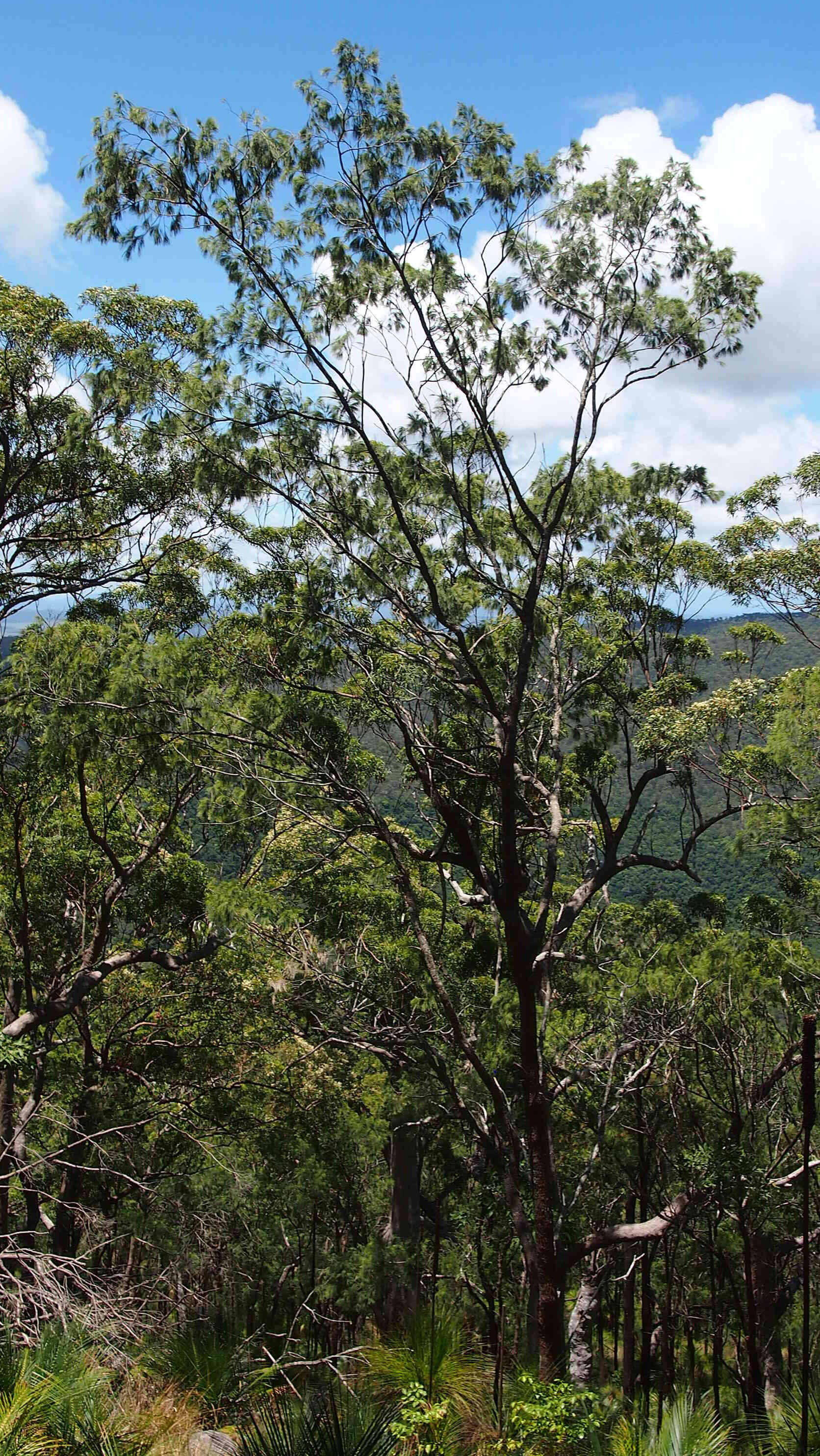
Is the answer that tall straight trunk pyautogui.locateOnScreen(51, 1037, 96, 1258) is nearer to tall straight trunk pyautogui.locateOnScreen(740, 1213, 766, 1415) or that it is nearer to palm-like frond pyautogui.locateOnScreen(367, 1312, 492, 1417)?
palm-like frond pyautogui.locateOnScreen(367, 1312, 492, 1417)

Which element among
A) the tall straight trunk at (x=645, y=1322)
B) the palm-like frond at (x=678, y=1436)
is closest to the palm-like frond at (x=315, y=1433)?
the palm-like frond at (x=678, y=1436)

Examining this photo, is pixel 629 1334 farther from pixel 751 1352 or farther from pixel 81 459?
pixel 81 459

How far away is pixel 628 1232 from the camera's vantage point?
10008 millimetres

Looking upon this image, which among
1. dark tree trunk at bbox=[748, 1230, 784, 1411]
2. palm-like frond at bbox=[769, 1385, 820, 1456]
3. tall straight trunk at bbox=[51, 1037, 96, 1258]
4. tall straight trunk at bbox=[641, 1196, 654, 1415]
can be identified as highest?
palm-like frond at bbox=[769, 1385, 820, 1456]

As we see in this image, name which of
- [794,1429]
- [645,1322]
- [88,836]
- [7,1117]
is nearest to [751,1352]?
[645,1322]

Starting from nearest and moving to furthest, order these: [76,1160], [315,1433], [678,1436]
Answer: [315,1433] → [678,1436] → [76,1160]

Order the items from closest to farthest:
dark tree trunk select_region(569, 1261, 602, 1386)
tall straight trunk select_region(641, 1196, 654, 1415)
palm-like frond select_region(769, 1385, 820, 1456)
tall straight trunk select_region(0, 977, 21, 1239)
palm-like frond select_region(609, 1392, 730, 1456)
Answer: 1. palm-like frond select_region(609, 1392, 730, 1456)
2. palm-like frond select_region(769, 1385, 820, 1456)
3. tall straight trunk select_region(0, 977, 21, 1239)
4. tall straight trunk select_region(641, 1196, 654, 1415)
5. dark tree trunk select_region(569, 1261, 602, 1386)

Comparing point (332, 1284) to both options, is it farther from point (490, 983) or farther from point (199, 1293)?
point (490, 983)

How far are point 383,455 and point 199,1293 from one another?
8.51 metres

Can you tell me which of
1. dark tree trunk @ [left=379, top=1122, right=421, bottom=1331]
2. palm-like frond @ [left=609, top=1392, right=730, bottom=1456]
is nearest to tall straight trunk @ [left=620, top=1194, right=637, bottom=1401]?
dark tree trunk @ [left=379, top=1122, right=421, bottom=1331]

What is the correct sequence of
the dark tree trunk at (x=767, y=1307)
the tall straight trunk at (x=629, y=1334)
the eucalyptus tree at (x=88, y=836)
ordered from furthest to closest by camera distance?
the tall straight trunk at (x=629, y=1334) → the dark tree trunk at (x=767, y=1307) → the eucalyptus tree at (x=88, y=836)

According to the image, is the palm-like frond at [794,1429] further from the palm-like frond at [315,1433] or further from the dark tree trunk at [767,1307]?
the dark tree trunk at [767,1307]

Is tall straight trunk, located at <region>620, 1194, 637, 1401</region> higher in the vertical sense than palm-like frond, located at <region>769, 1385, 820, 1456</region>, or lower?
lower

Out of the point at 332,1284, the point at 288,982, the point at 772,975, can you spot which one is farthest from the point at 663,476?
the point at 332,1284
